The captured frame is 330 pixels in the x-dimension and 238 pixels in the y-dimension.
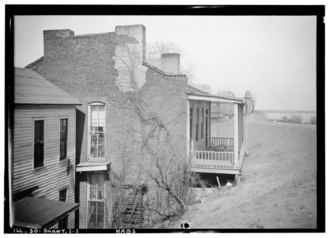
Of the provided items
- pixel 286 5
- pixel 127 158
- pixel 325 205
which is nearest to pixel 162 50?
pixel 127 158

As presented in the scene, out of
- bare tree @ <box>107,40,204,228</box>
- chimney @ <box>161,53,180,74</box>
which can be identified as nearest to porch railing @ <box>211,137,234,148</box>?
chimney @ <box>161,53,180,74</box>

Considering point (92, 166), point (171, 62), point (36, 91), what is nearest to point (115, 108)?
point (92, 166)

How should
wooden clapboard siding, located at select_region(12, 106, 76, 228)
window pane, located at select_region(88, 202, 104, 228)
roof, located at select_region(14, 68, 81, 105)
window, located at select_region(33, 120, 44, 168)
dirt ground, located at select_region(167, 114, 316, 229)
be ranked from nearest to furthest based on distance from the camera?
dirt ground, located at select_region(167, 114, 316, 229) → wooden clapboard siding, located at select_region(12, 106, 76, 228) → roof, located at select_region(14, 68, 81, 105) → window, located at select_region(33, 120, 44, 168) → window pane, located at select_region(88, 202, 104, 228)

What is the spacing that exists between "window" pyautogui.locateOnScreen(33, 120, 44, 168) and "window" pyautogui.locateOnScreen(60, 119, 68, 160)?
101 cm

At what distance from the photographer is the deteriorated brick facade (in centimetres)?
992

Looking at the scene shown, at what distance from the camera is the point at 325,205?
297 inches

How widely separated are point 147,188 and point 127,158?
1311 mm

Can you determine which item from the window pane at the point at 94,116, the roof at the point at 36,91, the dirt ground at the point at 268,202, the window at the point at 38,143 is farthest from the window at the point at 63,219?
the dirt ground at the point at 268,202

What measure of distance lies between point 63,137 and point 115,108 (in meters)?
2.16

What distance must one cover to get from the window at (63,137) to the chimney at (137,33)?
3760 mm

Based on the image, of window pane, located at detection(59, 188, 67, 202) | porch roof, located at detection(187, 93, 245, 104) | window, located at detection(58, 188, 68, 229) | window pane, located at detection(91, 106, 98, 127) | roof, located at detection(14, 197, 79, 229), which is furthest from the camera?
window pane, located at detection(91, 106, 98, 127)

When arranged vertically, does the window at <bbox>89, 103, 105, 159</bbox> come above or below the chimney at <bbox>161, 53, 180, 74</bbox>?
below

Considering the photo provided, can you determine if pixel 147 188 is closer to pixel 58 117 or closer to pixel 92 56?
pixel 58 117

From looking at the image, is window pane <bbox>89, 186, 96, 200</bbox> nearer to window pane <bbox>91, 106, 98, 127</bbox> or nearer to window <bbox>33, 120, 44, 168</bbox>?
window pane <bbox>91, 106, 98, 127</bbox>
